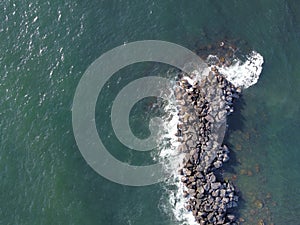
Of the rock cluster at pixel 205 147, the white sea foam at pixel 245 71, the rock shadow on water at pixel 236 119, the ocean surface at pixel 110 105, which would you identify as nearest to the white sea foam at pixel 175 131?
the white sea foam at pixel 245 71

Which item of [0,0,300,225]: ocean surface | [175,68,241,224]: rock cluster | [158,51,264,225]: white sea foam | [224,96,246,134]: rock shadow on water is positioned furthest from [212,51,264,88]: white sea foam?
[224,96,246,134]: rock shadow on water

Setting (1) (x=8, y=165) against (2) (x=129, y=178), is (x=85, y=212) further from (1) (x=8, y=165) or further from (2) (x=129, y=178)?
(1) (x=8, y=165)

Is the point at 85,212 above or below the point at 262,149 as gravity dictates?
below

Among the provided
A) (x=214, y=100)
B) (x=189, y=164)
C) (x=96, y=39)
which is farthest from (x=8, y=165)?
(x=214, y=100)

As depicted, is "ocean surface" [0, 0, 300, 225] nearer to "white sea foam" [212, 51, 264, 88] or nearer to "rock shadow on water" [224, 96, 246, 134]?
"rock shadow on water" [224, 96, 246, 134]

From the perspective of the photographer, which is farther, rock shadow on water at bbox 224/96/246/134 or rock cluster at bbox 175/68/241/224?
rock shadow on water at bbox 224/96/246/134

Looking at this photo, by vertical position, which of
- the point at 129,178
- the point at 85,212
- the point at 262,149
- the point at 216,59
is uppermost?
the point at 216,59

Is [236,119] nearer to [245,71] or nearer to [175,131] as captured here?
[245,71]
